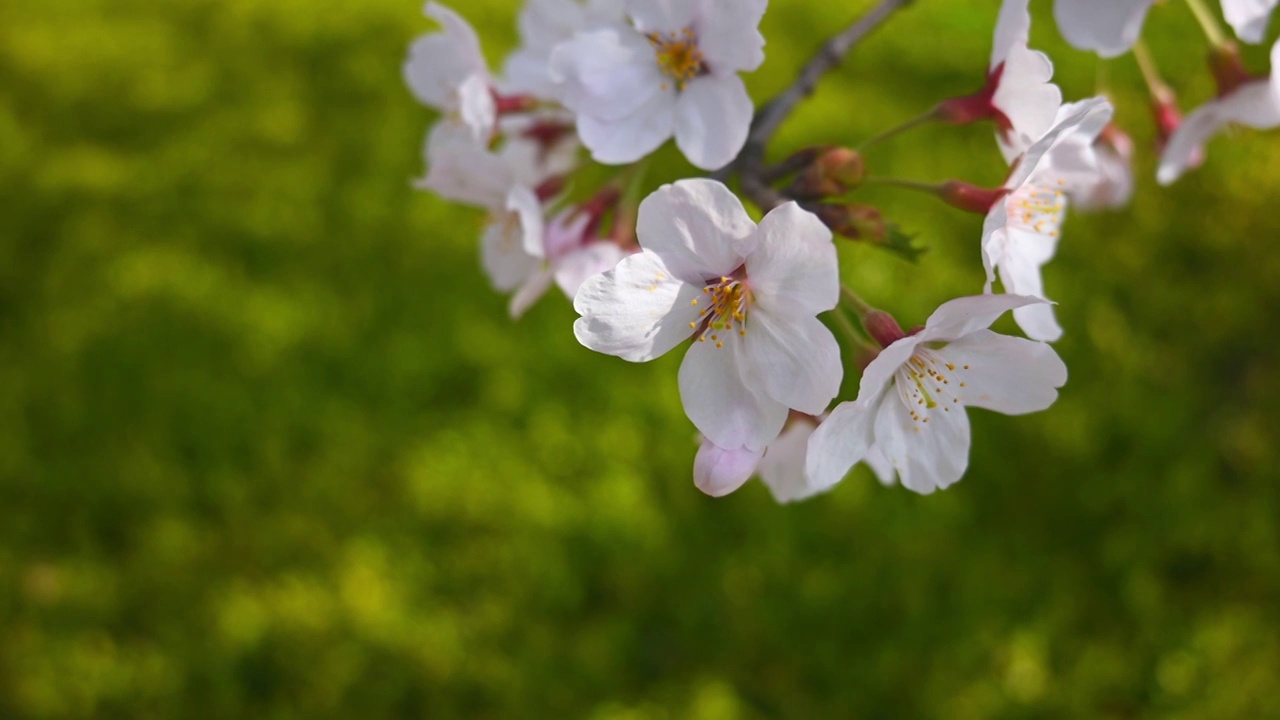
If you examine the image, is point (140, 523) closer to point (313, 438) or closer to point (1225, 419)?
point (313, 438)

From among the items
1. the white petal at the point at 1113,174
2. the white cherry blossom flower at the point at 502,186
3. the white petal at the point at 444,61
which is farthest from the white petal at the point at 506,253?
the white petal at the point at 1113,174

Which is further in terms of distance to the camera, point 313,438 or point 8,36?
point 8,36

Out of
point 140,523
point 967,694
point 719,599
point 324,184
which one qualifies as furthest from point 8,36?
point 967,694

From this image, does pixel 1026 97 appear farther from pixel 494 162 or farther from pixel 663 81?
pixel 494 162

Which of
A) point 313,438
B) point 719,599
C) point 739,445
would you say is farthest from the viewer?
point 313,438

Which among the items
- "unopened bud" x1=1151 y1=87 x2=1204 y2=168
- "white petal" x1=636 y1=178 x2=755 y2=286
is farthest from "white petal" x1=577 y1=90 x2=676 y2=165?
"unopened bud" x1=1151 y1=87 x2=1204 y2=168

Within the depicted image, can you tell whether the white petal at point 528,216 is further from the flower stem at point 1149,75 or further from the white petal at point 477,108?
the flower stem at point 1149,75

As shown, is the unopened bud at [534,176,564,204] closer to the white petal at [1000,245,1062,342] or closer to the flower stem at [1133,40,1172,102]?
the white petal at [1000,245,1062,342]

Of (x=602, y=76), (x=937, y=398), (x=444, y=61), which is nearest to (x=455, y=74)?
(x=444, y=61)
